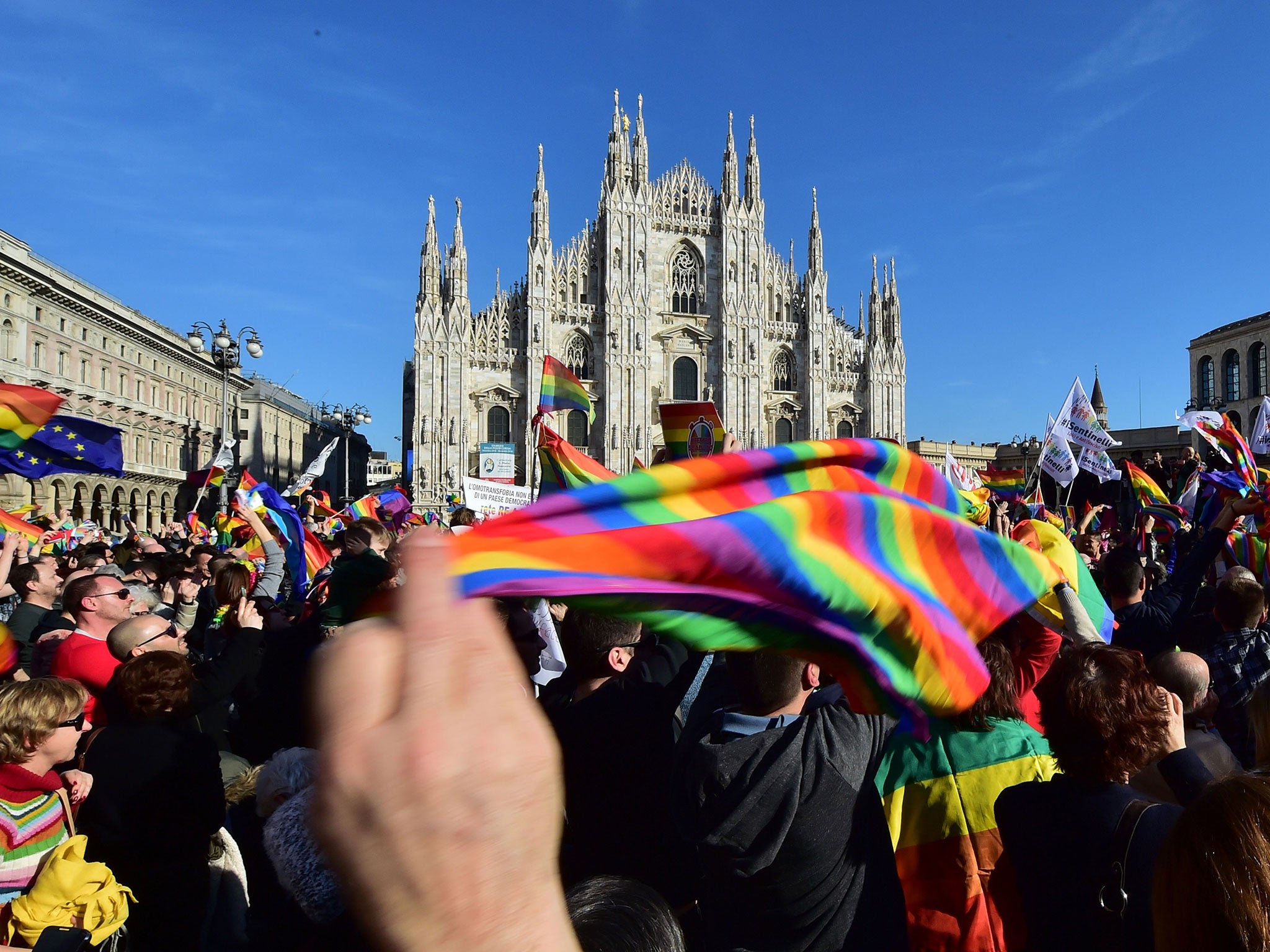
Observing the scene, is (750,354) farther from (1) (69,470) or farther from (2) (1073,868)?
(2) (1073,868)

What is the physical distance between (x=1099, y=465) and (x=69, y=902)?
396 inches

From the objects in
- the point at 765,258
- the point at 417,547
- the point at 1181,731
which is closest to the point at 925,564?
the point at 1181,731

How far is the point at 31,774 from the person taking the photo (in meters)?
2.44

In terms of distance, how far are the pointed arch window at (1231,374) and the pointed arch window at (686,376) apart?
78.5ft

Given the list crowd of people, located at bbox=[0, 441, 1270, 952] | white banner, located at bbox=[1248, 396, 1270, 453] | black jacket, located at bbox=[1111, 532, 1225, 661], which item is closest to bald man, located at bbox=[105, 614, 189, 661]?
crowd of people, located at bbox=[0, 441, 1270, 952]

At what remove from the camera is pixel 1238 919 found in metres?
0.94

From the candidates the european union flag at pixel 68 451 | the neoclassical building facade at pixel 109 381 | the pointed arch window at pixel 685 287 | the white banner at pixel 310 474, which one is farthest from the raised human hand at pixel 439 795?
the pointed arch window at pixel 685 287

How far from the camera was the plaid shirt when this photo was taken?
3129 mm

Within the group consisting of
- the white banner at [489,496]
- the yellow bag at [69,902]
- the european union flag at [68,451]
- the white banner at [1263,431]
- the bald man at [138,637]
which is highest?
the white banner at [1263,431]

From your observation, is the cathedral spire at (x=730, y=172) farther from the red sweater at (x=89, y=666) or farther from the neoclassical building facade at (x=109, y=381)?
the red sweater at (x=89, y=666)

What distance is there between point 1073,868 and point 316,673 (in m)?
1.75

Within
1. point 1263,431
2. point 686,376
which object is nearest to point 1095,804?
point 1263,431

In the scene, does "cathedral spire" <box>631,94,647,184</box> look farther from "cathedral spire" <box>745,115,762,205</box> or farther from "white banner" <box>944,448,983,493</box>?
"white banner" <box>944,448,983,493</box>

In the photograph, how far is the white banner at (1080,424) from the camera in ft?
30.6
